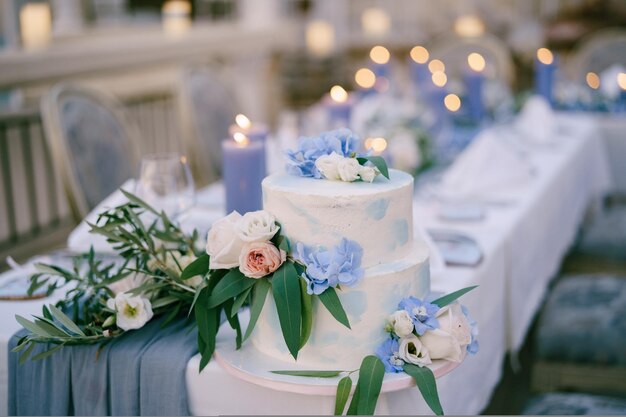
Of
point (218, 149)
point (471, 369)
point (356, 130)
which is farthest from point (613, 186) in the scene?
point (471, 369)

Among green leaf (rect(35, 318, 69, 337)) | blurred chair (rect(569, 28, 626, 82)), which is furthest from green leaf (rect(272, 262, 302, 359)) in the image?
blurred chair (rect(569, 28, 626, 82))

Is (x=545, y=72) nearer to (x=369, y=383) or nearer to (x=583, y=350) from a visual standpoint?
(x=583, y=350)

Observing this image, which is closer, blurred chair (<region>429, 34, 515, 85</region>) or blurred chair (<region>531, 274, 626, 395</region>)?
blurred chair (<region>531, 274, 626, 395</region>)

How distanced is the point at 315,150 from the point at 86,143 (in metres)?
1.26

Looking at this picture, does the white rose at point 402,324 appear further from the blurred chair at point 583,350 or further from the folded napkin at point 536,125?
the folded napkin at point 536,125

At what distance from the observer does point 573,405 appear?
63.5 inches

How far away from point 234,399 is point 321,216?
296 mm

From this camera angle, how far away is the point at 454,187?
2213 mm

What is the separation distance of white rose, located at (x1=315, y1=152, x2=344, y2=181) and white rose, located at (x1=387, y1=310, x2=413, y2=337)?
0.20 m

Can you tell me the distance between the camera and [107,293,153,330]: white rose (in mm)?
1169

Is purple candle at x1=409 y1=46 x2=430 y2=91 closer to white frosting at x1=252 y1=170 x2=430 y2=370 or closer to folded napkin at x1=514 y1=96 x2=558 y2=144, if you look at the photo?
folded napkin at x1=514 y1=96 x2=558 y2=144

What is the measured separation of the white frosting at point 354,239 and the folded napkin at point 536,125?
6.71 ft

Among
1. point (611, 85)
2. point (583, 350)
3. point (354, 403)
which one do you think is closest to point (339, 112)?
point (583, 350)

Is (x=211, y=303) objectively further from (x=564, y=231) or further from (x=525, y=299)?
(x=564, y=231)
